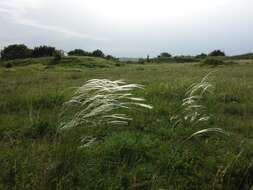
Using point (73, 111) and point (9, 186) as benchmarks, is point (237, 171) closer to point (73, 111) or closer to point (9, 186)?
point (73, 111)

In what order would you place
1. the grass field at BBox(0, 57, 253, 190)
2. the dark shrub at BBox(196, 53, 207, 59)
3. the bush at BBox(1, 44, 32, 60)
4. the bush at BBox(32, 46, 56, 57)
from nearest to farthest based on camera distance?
the grass field at BBox(0, 57, 253, 190) < the dark shrub at BBox(196, 53, 207, 59) < the bush at BBox(1, 44, 32, 60) < the bush at BBox(32, 46, 56, 57)

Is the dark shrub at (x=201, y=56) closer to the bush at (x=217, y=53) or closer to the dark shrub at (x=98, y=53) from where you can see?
the bush at (x=217, y=53)

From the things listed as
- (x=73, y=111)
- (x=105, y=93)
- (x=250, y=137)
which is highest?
(x=105, y=93)

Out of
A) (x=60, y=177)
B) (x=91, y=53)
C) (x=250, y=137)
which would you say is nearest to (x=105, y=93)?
(x=60, y=177)

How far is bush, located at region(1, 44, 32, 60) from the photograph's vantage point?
167 feet

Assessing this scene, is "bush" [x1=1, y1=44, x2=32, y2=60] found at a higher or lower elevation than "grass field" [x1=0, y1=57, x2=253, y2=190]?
higher

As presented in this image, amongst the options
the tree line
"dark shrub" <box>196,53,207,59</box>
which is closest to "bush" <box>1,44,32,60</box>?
the tree line

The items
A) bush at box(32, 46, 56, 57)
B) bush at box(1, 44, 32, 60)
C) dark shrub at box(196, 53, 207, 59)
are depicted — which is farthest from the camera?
bush at box(32, 46, 56, 57)

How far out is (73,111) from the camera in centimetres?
387

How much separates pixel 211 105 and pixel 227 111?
38 centimetres

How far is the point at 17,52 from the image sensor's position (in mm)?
51375

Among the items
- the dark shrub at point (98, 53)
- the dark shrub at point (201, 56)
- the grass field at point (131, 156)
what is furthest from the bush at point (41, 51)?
the grass field at point (131, 156)

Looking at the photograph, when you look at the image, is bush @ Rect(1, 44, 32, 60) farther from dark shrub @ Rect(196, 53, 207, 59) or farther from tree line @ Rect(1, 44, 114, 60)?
dark shrub @ Rect(196, 53, 207, 59)

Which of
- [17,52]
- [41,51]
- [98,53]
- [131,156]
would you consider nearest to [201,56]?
[98,53]
